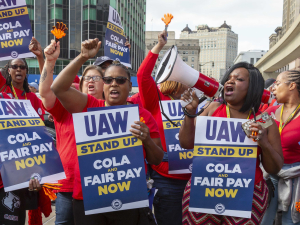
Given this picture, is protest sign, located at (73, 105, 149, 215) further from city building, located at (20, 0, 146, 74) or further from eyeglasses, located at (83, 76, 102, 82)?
city building, located at (20, 0, 146, 74)

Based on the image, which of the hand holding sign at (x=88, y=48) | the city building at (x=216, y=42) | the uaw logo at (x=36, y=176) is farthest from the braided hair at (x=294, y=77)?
the city building at (x=216, y=42)

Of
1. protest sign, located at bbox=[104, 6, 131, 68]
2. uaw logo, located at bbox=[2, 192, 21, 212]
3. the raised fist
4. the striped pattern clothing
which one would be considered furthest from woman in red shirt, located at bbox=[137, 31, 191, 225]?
protest sign, located at bbox=[104, 6, 131, 68]

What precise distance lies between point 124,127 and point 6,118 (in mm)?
1105

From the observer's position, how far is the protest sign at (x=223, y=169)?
7.32 ft

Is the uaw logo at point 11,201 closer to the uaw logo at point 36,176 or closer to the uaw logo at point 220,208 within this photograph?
the uaw logo at point 36,176

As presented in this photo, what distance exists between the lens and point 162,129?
3146 mm

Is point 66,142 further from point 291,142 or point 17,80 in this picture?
point 291,142

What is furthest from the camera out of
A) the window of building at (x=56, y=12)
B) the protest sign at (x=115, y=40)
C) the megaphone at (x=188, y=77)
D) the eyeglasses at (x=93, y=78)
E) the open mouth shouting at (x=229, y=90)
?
the window of building at (x=56, y=12)

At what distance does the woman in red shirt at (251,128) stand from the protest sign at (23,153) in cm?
113

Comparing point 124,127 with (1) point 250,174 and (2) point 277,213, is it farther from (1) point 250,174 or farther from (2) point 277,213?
(2) point 277,213

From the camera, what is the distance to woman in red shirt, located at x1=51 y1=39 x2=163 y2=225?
2135 millimetres

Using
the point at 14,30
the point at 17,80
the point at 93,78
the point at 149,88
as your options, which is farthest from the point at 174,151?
the point at 14,30

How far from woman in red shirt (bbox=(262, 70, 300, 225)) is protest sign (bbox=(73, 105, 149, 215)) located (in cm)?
145

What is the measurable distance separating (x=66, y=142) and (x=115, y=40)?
333cm
